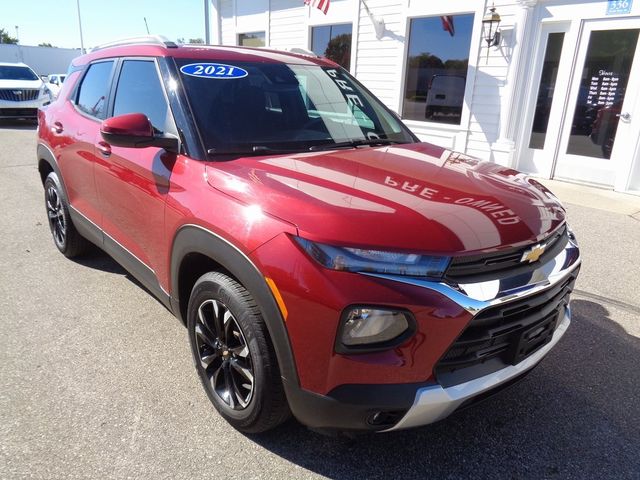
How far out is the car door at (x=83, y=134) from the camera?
11.5ft

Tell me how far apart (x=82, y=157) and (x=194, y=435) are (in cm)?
235

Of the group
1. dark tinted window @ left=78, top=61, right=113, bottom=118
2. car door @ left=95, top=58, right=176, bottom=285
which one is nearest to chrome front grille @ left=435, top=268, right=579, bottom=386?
car door @ left=95, top=58, right=176, bottom=285

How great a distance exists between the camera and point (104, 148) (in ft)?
10.6

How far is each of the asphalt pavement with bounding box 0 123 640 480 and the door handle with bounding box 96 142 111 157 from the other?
115cm

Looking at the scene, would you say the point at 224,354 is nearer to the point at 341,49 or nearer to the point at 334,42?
the point at 341,49

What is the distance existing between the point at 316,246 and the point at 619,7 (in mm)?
7541

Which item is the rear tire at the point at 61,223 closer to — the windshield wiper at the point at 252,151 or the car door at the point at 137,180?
the car door at the point at 137,180

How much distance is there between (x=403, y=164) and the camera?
2604mm

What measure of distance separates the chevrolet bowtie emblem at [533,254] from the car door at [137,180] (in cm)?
177

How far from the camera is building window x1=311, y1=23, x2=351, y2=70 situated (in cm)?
1074

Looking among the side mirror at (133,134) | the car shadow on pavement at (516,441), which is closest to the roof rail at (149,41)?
the side mirror at (133,134)

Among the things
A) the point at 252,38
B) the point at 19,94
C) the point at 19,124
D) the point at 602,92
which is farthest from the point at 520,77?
the point at 19,124

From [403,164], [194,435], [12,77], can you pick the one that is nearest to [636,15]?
[403,164]

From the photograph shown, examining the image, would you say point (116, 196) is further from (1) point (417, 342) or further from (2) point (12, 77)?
(2) point (12, 77)
